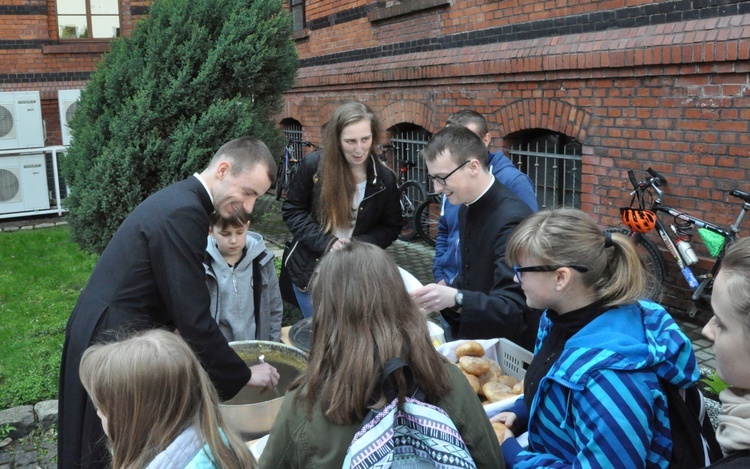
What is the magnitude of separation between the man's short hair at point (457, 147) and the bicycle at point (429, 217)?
18.9 ft

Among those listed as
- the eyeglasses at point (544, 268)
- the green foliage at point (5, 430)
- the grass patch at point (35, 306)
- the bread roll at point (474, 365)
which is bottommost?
the green foliage at point (5, 430)

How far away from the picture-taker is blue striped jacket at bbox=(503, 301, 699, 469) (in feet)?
5.74

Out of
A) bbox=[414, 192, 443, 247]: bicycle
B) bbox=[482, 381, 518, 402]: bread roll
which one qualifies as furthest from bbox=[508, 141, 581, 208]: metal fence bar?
bbox=[482, 381, 518, 402]: bread roll

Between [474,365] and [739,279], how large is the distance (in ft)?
4.15

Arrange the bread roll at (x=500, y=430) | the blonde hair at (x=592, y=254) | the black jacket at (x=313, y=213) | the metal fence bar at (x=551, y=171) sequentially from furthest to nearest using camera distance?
the metal fence bar at (x=551, y=171), the black jacket at (x=313, y=213), the bread roll at (x=500, y=430), the blonde hair at (x=592, y=254)

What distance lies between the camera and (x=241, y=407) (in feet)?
7.28

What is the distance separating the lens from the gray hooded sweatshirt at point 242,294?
335 centimetres

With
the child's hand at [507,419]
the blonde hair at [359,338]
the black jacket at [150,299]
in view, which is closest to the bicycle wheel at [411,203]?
the black jacket at [150,299]

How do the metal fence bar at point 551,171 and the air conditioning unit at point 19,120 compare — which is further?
the air conditioning unit at point 19,120

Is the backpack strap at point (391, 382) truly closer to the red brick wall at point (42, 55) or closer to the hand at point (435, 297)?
the hand at point (435, 297)

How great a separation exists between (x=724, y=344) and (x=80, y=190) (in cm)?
458

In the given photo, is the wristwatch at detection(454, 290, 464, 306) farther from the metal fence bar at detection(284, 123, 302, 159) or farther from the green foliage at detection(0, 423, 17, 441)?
the metal fence bar at detection(284, 123, 302, 159)

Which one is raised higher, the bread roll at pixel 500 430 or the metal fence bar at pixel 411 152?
the metal fence bar at pixel 411 152

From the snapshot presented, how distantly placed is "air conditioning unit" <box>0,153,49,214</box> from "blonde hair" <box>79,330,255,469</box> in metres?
11.3
